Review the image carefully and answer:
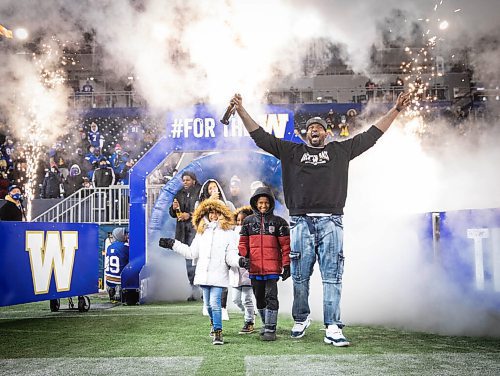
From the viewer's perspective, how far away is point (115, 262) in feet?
36.0

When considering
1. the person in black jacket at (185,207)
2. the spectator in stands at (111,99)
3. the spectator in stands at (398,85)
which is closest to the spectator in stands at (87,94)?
the spectator in stands at (111,99)

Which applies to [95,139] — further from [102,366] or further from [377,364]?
[377,364]

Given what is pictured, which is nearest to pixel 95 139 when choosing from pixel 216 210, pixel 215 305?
pixel 216 210

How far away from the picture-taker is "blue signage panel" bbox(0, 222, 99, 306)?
7.06 metres

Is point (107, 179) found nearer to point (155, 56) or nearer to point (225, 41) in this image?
point (155, 56)

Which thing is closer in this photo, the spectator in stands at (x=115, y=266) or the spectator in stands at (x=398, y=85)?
the spectator in stands at (x=115, y=266)

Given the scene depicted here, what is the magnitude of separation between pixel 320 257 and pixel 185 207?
18.4 feet

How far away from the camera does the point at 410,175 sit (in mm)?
9359

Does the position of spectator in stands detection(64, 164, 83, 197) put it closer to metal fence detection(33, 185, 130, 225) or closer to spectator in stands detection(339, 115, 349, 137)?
metal fence detection(33, 185, 130, 225)

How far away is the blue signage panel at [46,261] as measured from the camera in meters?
7.06

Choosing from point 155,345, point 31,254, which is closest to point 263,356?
point 155,345

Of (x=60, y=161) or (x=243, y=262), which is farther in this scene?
(x=60, y=161)

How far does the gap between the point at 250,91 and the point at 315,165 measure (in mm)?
7062

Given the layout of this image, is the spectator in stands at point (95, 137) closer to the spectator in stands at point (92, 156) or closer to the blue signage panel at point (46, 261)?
the spectator in stands at point (92, 156)
